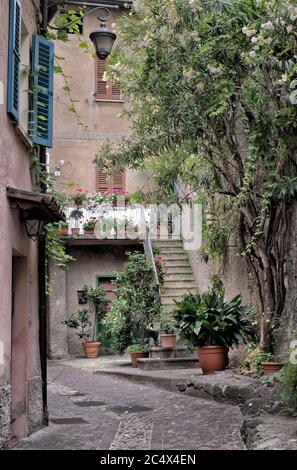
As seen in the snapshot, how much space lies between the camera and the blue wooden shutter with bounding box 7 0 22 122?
6425mm

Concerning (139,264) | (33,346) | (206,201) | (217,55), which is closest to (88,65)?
(139,264)

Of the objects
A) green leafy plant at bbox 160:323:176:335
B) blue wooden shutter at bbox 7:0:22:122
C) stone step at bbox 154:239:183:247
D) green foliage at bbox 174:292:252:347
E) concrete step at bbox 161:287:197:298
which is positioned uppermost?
blue wooden shutter at bbox 7:0:22:122

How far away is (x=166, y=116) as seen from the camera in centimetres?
1002

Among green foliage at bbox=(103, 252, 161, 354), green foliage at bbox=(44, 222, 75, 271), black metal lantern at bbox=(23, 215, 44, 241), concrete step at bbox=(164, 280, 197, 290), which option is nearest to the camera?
black metal lantern at bbox=(23, 215, 44, 241)

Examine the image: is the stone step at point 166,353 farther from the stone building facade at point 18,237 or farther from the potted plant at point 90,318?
the stone building facade at point 18,237

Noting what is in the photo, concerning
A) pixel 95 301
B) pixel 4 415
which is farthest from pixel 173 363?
pixel 4 415

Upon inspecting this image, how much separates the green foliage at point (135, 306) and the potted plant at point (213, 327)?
12.2ft

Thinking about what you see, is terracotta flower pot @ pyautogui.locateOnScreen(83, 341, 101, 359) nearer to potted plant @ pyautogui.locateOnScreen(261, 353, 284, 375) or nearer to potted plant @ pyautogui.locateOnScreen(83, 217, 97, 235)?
potted plant @ pyautogui.locateOnScreen(83, 217, 97, 235)

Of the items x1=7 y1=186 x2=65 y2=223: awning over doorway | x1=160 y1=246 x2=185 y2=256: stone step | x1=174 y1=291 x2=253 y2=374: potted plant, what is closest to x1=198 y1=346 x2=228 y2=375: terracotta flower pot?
x1=174 y1=291 x2=253 y2=374: potted plant

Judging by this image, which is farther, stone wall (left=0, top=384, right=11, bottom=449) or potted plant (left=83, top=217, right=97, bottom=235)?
potted plant (left=83, top=217, right=97, bottom=235)

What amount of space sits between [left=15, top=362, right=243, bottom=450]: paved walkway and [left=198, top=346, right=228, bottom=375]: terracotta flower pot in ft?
2.31

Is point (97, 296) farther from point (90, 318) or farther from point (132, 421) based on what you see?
point (132, 421)

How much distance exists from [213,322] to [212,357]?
0.61m

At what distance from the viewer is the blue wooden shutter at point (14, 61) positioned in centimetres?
643
